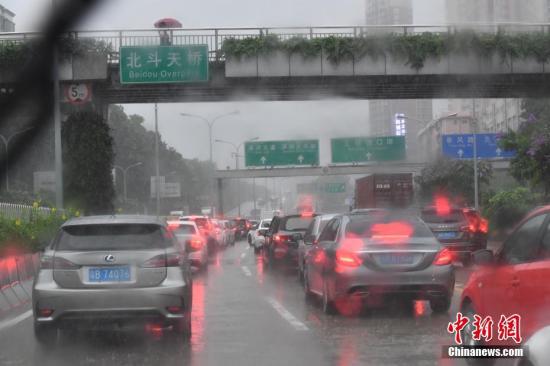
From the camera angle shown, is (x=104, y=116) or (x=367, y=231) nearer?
(x=367, y=231)

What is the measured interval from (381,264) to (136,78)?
18443mm

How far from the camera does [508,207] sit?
4084cm

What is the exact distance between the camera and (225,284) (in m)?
17.2

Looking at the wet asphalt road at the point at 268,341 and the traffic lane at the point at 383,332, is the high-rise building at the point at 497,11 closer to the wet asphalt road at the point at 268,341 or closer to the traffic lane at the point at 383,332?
the traffic lane at the point at 383,332

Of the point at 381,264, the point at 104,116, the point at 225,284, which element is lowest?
the point at 225,284

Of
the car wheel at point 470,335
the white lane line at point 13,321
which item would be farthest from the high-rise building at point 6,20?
the car wheel at point 470,335

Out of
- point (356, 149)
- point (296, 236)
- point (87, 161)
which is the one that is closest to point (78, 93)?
point (87, 161)

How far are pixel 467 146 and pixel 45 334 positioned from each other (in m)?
38.3

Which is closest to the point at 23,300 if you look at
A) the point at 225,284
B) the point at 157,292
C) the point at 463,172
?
the point at 225,284

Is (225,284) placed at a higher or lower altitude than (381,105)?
lower

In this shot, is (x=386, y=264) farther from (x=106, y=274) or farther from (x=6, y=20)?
(x=6, y=20)

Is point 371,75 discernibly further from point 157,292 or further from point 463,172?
point 463,172

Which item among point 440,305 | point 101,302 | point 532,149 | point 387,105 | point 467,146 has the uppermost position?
point 387,105

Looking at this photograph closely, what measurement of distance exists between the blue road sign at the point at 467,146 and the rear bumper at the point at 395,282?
109 ft
